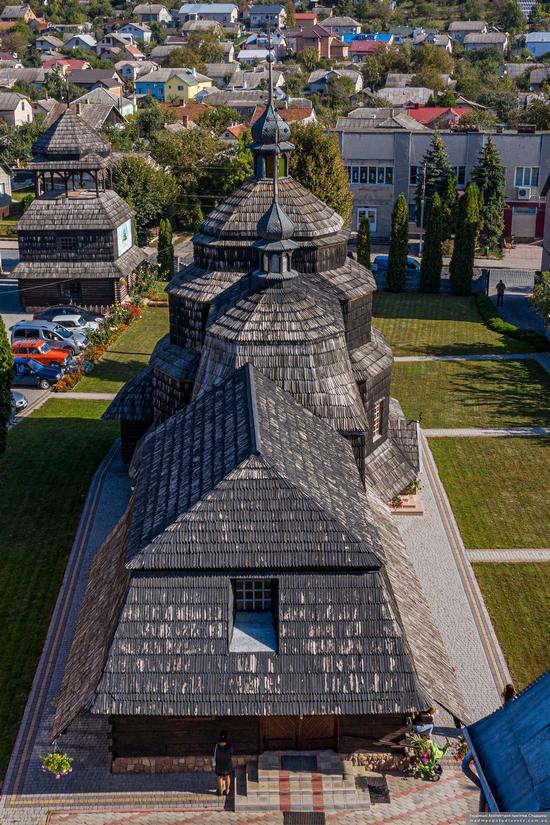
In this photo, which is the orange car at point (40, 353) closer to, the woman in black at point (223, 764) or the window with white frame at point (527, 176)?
the woman in black at point (223, 764)

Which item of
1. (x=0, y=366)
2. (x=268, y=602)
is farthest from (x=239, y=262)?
(x=268, y=602)

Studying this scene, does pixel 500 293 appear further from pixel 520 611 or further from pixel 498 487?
pixel 520 611

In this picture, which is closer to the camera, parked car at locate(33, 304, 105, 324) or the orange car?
the orange car

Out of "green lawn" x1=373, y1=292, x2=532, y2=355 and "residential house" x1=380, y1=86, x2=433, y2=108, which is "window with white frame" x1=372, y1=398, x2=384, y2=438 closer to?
"green lawn" x1=373, y1=292, x2=532, y2=355

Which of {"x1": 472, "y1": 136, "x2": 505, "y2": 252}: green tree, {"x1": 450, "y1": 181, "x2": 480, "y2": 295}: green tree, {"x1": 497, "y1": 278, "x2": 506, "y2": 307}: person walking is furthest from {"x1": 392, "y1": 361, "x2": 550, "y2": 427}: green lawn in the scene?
{"x1": 472, "y1": 136, "x2": 505, "y2": 252}: green tree

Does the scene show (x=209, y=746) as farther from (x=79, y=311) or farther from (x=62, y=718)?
(x=79, y=311)

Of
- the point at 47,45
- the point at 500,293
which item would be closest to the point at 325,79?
the point at 47,45
